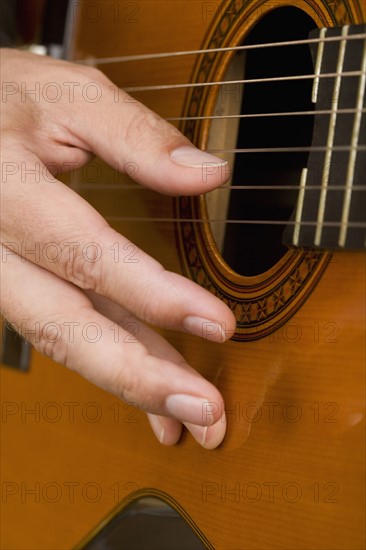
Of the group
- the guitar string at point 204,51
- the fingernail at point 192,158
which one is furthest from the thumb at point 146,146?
the guitar string at point 204,51

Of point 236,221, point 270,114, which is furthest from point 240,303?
point 270,114

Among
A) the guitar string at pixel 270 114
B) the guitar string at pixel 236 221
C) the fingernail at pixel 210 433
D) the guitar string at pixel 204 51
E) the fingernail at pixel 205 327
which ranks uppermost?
the guitar string at pixel 204 51

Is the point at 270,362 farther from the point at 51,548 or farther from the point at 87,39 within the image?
the point at 87,39

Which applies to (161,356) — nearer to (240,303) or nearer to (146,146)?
(240,303)

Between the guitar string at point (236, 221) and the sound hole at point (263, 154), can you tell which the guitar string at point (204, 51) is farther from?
the guitar string at point (236, 221)

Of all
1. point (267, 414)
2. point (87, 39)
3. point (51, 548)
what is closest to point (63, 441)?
point (51, 548)

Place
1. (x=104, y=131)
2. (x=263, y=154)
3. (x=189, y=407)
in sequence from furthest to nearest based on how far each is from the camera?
(x=263, y=154), (x=104, y=131), (x=189, y=407)

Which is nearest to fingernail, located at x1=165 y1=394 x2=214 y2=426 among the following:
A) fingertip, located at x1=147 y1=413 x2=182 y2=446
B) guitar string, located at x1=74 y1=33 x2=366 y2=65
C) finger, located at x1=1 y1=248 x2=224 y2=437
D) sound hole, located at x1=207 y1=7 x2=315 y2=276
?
finger, located at x1=1 y1=248 x2=224 y2=437
